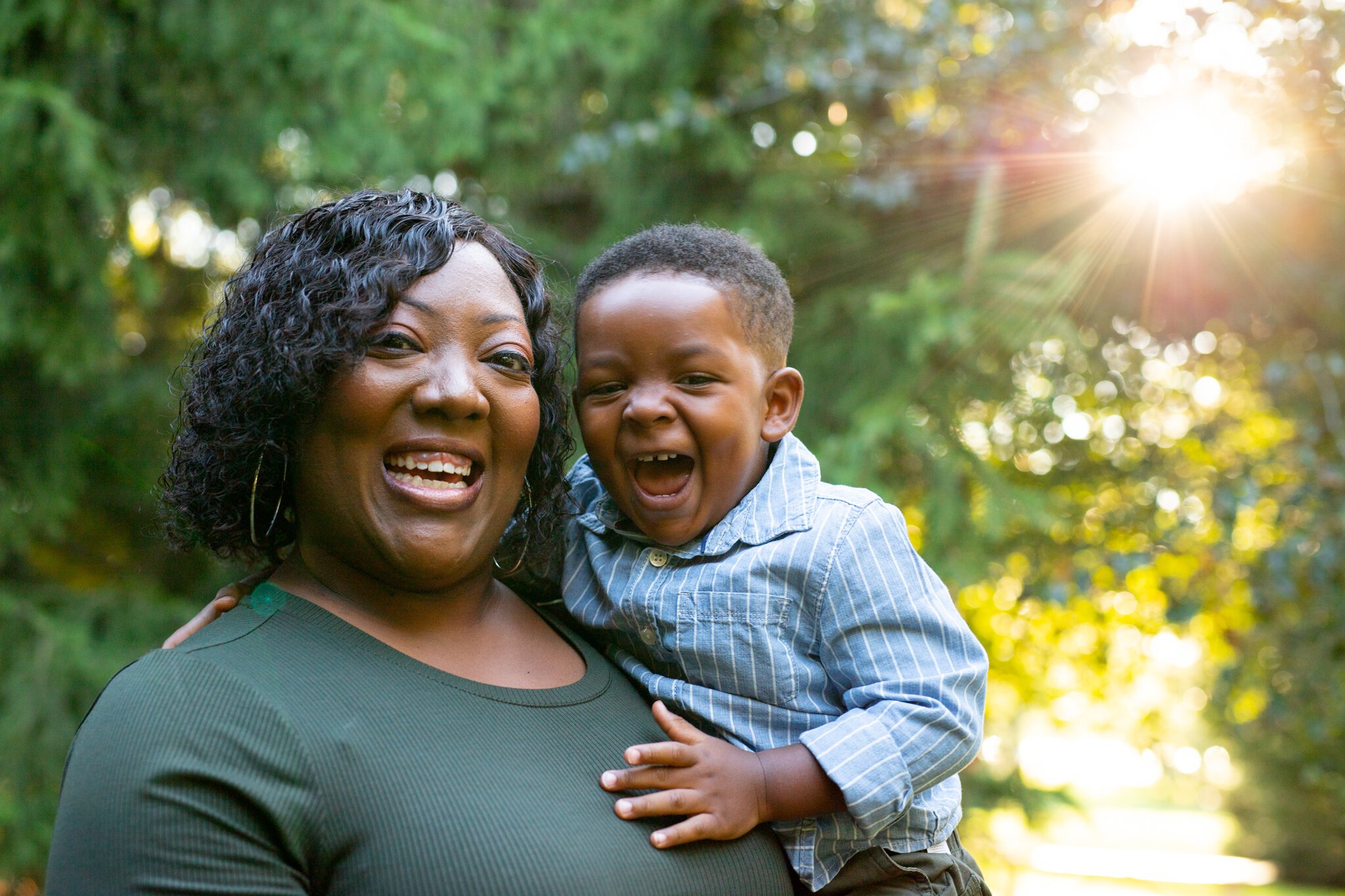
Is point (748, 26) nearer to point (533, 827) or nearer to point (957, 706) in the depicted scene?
point (957, 706)

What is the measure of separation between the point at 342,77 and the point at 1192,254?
3992 millimetres

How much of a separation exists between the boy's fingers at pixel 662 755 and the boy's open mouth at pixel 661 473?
1.72 feet

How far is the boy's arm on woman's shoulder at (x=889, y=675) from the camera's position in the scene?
1.71 metres

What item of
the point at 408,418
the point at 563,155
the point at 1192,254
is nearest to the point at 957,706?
the point at 408,418

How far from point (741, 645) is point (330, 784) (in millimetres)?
733

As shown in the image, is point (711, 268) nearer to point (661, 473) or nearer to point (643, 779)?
point (661, 473)

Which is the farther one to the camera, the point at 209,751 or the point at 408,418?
the point at 408,418

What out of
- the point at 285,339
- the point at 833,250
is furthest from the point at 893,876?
the point at 833,250

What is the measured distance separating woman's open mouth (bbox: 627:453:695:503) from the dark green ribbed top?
501mm

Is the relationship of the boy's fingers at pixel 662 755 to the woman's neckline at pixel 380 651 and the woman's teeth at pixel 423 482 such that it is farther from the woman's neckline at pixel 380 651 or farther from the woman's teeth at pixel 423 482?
the woman's teeth at pixel 423 482

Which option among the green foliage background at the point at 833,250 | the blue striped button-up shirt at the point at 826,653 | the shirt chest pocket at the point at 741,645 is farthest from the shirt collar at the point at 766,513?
the green foliage background at the point at 833,250

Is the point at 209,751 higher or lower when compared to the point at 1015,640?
higher

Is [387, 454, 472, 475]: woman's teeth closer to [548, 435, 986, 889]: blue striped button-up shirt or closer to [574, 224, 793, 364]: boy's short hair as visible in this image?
[548, 435, 986, 889]: blue striped button-up shirt

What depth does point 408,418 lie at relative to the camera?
1623 mm
